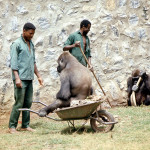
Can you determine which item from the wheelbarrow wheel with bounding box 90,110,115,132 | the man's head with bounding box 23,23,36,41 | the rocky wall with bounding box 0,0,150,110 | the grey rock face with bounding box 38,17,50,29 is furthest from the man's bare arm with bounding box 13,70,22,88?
the grey rock face with bounding box 38,17,50,29

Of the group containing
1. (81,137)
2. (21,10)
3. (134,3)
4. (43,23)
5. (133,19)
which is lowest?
(81,137)

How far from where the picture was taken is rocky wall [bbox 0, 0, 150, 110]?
998 cm

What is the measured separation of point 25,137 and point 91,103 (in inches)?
59.0

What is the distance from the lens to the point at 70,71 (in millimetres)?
6777

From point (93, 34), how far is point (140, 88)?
226 cm

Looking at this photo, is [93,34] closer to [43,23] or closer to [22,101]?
[43,23]

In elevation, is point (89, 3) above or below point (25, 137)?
above

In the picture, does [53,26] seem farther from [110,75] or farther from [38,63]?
[110,75]

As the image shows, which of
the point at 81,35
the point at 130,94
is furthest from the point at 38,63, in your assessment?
the point at 130,94

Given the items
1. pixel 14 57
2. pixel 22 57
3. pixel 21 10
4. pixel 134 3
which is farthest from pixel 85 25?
pixel 134 3

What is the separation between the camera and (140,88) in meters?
10.4

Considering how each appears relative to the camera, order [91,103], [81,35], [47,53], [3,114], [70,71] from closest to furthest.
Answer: [91,103] < [70,71] < [81,35] < [3,114] < [47,53]

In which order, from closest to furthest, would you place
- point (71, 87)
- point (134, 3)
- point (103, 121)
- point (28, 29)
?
point (103, 121) < point (71, 87) < point (28, 29) < point (134, 3)

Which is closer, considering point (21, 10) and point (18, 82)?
point (18, 82)
